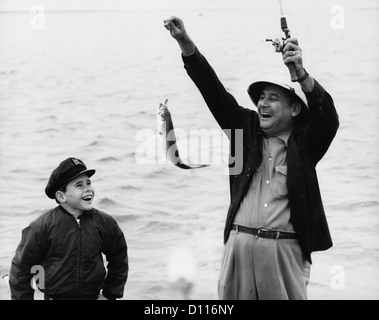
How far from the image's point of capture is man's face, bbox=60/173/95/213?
4.02m

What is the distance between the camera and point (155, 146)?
40.3 ft

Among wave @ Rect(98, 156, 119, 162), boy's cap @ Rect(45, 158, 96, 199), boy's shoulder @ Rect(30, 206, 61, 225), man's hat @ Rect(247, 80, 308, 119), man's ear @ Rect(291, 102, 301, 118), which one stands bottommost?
boy's shoulder @ Rect(30, 206, 61, 225)

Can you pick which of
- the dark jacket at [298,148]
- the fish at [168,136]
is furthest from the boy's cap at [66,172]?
the dark jacket at [298,148]

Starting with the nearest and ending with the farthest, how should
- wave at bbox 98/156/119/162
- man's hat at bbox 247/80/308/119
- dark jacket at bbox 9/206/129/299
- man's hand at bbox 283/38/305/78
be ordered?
man's hand at bbox 283/38/305/78 → man's hat at bbox 247/80/308/119 → dark jacket at bbox 9/206/129/299 → wave at bbox 98/156/119/162

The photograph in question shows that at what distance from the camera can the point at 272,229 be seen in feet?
11.9

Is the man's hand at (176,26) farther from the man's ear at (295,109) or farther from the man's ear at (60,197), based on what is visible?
the man's ear at (60,197)

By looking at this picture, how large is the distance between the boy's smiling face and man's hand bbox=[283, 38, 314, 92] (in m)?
1.39

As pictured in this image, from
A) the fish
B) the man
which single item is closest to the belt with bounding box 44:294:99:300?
the man

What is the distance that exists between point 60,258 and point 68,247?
3.0 inches

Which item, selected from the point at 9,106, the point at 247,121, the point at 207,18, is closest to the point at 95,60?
the point at 9,106

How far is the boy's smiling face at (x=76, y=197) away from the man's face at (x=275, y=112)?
1.09 meters

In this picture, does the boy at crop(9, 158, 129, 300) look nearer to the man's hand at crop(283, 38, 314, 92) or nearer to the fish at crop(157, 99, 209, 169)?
the fish at crop(157, 99, 209, 169)

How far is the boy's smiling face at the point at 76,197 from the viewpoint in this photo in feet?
13.2
